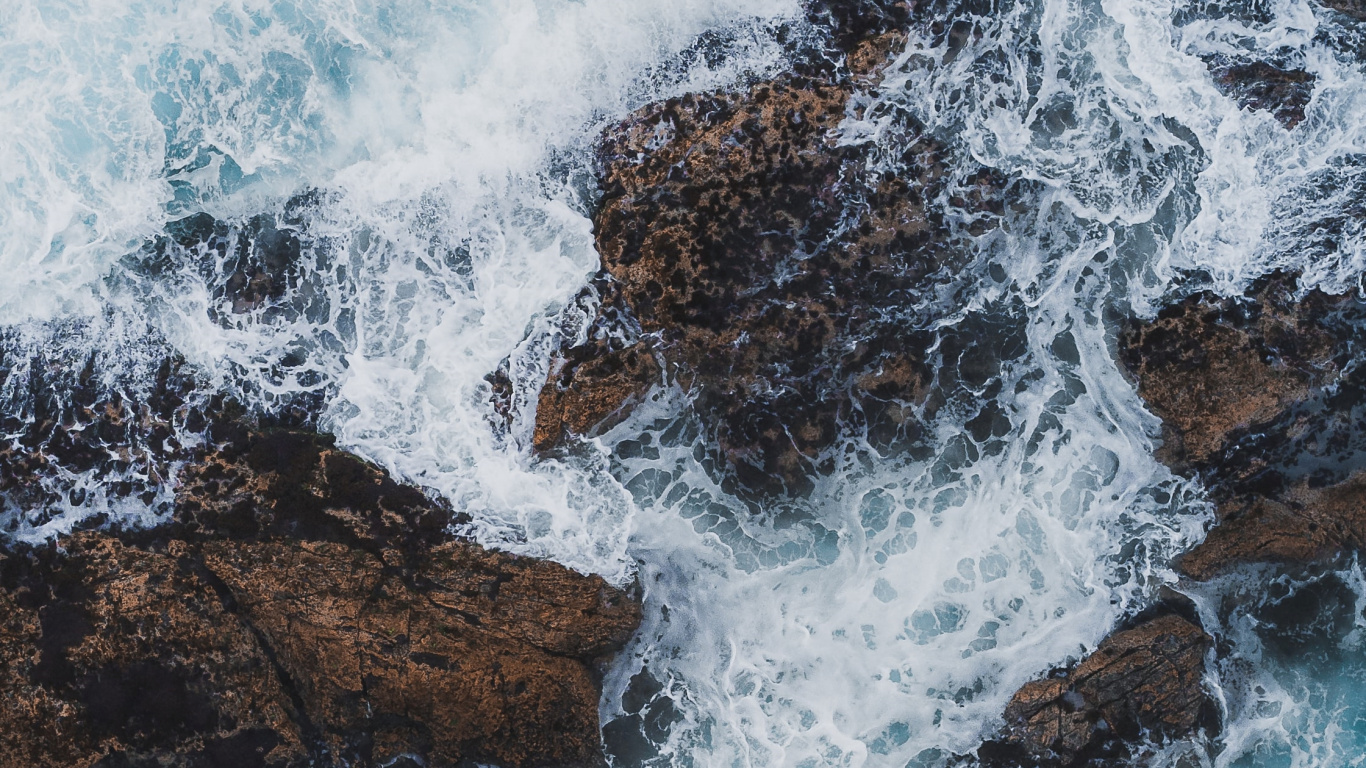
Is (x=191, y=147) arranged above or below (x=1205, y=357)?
above

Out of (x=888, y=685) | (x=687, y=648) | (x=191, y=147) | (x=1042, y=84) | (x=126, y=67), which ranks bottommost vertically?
(x=888, y=685)

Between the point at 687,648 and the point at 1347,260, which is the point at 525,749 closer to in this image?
the point at 687,648

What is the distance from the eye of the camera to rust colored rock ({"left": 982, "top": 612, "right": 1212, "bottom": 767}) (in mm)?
14180

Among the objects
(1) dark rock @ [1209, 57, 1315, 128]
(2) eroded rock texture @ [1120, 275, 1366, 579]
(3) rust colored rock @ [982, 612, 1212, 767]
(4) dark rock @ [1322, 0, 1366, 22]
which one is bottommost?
(3) rust colored rock @ [982, 612, 1212, 767]

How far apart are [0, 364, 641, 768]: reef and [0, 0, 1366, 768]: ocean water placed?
117 centimetres

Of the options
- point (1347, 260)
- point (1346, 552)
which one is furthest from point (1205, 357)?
point (1346, 552)

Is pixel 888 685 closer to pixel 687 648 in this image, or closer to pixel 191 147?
pixel 687 648

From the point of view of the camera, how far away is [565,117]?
48.2 feet

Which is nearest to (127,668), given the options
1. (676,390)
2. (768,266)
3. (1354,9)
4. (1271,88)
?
(676,390)

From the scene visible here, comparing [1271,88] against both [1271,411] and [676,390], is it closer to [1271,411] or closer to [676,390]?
[1271,411]

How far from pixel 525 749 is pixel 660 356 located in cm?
740

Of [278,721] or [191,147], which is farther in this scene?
[191,147]

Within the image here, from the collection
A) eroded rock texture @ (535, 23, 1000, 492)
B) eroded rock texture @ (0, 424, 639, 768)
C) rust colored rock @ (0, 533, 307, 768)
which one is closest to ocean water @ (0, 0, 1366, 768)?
eroded rock texture @ (535, 23, 1000, 492)

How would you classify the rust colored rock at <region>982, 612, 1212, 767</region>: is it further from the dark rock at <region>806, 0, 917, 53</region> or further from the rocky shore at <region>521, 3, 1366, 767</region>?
the dark rock at <region>806, 0, 917, 53</region>
